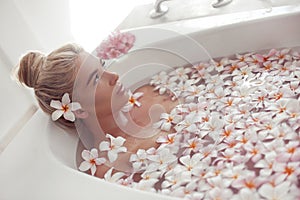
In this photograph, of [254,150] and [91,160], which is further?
[91,160]

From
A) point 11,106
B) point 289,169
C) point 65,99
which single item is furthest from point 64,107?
point 289,169

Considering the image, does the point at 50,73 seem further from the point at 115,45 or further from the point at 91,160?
the point at 115,45

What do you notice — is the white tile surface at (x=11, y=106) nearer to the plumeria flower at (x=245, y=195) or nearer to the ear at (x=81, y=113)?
the ear at (x=81, y=113)

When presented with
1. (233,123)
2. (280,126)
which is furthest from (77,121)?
(280,126)

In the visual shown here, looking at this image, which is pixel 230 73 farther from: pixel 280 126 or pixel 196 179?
pixel 196 179

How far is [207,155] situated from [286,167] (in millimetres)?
279

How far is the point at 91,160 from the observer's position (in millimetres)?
1431

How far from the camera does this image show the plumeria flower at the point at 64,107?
1.43 metres

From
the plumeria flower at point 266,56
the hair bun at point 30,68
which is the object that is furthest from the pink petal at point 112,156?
the plumeria flower at point 266,56

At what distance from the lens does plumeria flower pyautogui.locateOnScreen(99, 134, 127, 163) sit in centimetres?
145

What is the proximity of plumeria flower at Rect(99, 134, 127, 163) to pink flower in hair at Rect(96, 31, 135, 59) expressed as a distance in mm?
417

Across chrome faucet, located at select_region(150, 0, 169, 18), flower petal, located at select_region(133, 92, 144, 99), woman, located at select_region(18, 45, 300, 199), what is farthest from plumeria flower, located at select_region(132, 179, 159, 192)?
chrome faucet, located at select_region(150, 0, 169, 18)

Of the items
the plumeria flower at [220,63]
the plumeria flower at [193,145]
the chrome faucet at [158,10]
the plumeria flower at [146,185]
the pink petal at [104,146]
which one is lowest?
the plumeria flower at [220,63]

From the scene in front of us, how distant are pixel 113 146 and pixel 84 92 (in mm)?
205
